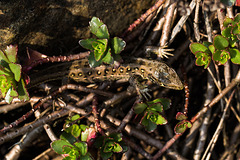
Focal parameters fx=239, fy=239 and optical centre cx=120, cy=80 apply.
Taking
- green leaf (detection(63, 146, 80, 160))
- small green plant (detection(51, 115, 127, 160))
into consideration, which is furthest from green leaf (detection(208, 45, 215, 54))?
green leaf (detection(63, 146, 80, 160))

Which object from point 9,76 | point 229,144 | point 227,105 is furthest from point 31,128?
point 229,144

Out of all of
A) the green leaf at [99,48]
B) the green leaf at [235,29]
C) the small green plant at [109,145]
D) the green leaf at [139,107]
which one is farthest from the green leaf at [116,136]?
the green leaf at [235,29]

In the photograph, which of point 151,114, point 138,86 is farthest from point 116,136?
point 138,86

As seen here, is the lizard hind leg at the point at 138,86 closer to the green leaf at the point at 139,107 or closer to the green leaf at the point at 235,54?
the green leaf at the point at 139,107

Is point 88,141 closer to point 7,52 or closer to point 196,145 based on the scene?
point 7,52

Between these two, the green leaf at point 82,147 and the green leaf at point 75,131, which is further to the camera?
the green leaf at point 75,131

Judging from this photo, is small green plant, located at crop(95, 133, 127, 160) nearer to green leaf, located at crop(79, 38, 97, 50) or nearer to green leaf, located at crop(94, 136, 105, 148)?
green leaf, located at crop(94, 136, 105, 148)
